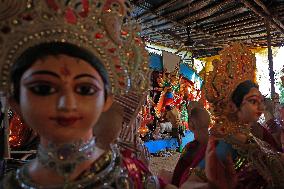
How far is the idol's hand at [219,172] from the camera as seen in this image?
168 cm

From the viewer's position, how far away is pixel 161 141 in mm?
6809

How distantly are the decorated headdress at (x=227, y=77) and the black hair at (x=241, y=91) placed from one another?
25 mm

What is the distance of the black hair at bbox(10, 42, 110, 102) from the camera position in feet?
3.43

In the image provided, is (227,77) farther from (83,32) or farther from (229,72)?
(83,32)

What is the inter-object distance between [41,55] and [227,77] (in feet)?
4.19

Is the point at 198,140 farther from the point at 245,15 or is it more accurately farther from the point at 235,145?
the point at 245,15

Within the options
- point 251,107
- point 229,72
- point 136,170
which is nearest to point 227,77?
point 229,72

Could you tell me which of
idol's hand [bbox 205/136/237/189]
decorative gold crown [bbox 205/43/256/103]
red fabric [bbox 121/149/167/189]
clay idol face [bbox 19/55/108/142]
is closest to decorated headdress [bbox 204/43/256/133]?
decorative gold crown [bbox 205/43/256/103]

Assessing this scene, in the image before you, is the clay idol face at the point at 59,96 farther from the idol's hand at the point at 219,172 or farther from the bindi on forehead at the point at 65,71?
the idol's hand at the point at 219,172

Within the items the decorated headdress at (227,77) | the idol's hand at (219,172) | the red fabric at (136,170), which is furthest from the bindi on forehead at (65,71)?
the decorated headdress at (227,77)

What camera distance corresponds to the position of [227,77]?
199 centimetres

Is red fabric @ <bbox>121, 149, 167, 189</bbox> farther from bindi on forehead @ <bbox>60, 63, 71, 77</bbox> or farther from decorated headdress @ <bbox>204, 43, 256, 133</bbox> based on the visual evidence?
decorated headdress @ <bbox>204, 43, 256, 133</bbox>

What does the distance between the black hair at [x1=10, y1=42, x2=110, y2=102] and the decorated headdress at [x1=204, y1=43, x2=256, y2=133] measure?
110 centimetres

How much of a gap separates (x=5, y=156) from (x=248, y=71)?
60.5 inches
